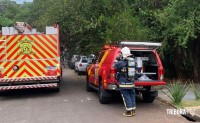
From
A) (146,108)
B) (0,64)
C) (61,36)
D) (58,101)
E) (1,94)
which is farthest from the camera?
(61,36)

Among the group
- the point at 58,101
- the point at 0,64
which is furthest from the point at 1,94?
the point at 58,101

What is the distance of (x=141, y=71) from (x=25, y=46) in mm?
4914

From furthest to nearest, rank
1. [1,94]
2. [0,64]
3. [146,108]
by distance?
1. [1,94]
2. [0,64]
3. [146,108]

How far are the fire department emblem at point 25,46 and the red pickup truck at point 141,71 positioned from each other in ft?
10.3

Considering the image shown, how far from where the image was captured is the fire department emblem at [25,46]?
13.5m

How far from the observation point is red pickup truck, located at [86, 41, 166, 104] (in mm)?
10836

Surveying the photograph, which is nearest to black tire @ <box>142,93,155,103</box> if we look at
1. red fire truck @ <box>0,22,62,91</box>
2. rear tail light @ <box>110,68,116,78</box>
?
rear tail light @ <box>110,68,116,78</box>

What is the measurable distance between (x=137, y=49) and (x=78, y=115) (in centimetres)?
294

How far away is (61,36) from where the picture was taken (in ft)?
62.0

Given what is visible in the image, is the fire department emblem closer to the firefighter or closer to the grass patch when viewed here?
the firefighter

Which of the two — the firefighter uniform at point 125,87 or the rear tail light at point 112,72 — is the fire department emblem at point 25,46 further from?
the firefighter uniform at point 125,87

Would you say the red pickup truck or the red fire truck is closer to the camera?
the red pickup truck

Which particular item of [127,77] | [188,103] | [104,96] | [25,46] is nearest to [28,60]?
[25,46]

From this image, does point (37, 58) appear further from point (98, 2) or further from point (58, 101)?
point (98, 2)
